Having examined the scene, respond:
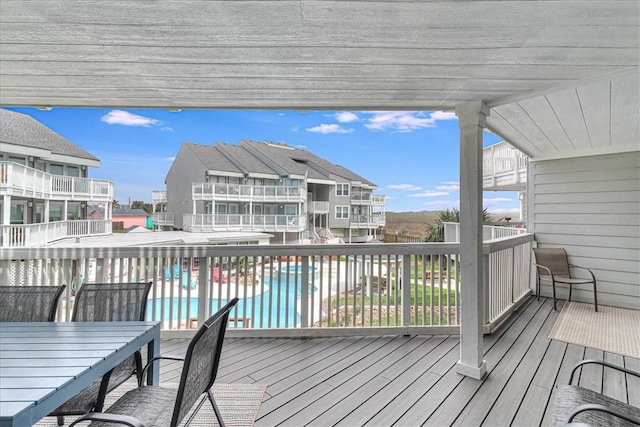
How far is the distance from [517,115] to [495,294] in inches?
81.0

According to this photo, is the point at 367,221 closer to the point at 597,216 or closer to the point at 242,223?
the point at 242,223

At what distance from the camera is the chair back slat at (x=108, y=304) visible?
2002 millimetres

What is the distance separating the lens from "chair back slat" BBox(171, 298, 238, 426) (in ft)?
3.98

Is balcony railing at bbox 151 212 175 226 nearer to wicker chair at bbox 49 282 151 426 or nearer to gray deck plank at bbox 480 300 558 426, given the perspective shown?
wicker chair at bbox 49 282 151 426

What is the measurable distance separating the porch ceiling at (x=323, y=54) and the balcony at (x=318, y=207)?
6579 mm

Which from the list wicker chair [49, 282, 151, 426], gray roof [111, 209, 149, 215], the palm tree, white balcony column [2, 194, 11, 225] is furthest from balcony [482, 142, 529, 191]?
white balcony column [2, 194, 11, 225]

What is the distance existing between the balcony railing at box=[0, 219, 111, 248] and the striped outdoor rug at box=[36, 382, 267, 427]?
314 centimetres

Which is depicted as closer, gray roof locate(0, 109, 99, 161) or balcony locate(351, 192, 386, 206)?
gray roof locate(0, 109, 99, 161)

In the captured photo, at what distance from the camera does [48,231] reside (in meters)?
4.41

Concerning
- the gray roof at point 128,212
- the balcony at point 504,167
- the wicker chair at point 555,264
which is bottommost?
the wicker chair at point 555,264

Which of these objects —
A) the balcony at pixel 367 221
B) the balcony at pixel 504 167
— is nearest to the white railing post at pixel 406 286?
the balcony at pixel 367 221

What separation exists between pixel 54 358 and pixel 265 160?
331 inches

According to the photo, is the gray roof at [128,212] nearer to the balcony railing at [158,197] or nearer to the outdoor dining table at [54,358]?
the balcony railing at [158,197]

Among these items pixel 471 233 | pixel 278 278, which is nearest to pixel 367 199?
pixel 278 278
